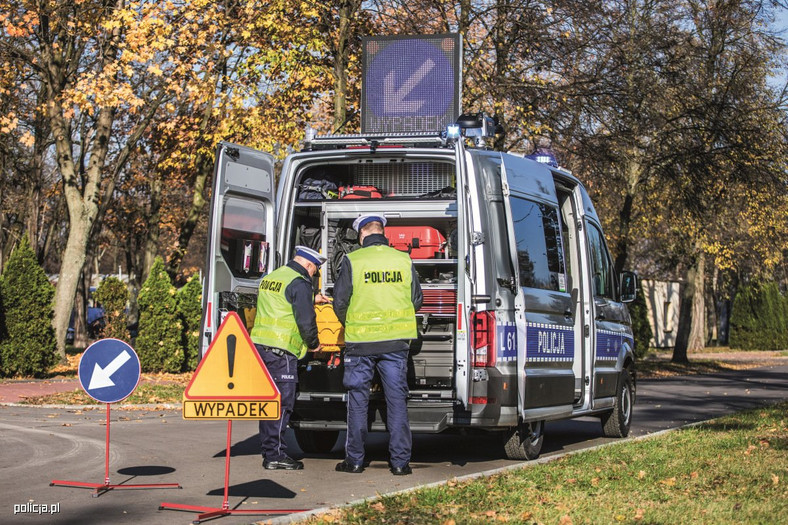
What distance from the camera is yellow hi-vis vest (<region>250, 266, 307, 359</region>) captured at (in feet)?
30.8

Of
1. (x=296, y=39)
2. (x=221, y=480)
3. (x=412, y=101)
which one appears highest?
(x=296, y=39)

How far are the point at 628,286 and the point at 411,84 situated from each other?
3822 millimetres

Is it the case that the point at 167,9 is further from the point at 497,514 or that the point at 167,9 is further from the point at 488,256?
the point at 497,514

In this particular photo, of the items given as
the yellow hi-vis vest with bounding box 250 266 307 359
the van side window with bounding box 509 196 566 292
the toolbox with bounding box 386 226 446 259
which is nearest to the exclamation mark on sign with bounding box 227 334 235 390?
the yellow hi-vis vest with bounding box 250 266 307 359

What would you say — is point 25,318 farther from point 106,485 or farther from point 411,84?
point 106,485

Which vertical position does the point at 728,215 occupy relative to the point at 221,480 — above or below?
above

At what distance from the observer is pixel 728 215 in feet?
108

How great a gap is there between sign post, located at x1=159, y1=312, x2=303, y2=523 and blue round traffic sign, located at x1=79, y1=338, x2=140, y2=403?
81 cm

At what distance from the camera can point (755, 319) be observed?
4997 centimetres

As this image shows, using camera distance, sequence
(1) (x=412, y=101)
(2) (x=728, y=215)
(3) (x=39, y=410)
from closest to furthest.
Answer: (1) (x=412, y=101) < (3) (x=39, y=410) < (2) (x=728, y=215)

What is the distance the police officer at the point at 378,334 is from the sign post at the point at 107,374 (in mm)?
1795

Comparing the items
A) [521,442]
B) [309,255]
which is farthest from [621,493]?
[309,255]

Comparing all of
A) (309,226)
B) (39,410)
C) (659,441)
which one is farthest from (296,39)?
(659,441)

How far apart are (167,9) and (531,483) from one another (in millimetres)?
15561
